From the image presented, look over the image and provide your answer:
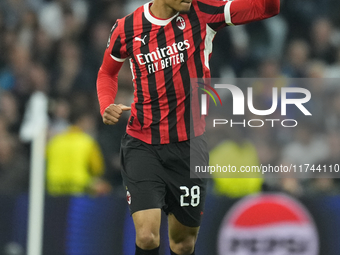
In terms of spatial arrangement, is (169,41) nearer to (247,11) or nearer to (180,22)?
(180,22)

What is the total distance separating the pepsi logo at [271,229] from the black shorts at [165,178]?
1698 millimetres

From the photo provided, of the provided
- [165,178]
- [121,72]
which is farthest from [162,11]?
[121,72]

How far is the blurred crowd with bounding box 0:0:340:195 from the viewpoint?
20.2 feet

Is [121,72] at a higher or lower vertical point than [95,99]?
higher

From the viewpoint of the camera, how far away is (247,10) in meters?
3.70

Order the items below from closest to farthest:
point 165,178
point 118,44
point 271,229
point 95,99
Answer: point 165,178 < point 118,44 < point 271,229 < point 95,99

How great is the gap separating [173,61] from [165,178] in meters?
0.80

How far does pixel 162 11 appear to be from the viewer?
3791 mm

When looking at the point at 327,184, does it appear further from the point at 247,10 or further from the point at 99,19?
the point at 99,19

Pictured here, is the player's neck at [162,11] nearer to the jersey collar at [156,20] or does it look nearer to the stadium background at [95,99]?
the jersey collar at [156,20]

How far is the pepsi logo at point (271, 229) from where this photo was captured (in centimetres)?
538

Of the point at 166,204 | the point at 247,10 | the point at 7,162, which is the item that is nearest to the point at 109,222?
the point at 7,162

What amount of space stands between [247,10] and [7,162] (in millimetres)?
3696

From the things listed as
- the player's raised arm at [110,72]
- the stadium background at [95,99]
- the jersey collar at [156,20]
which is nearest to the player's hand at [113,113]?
the player's raised arm at [110,72]
